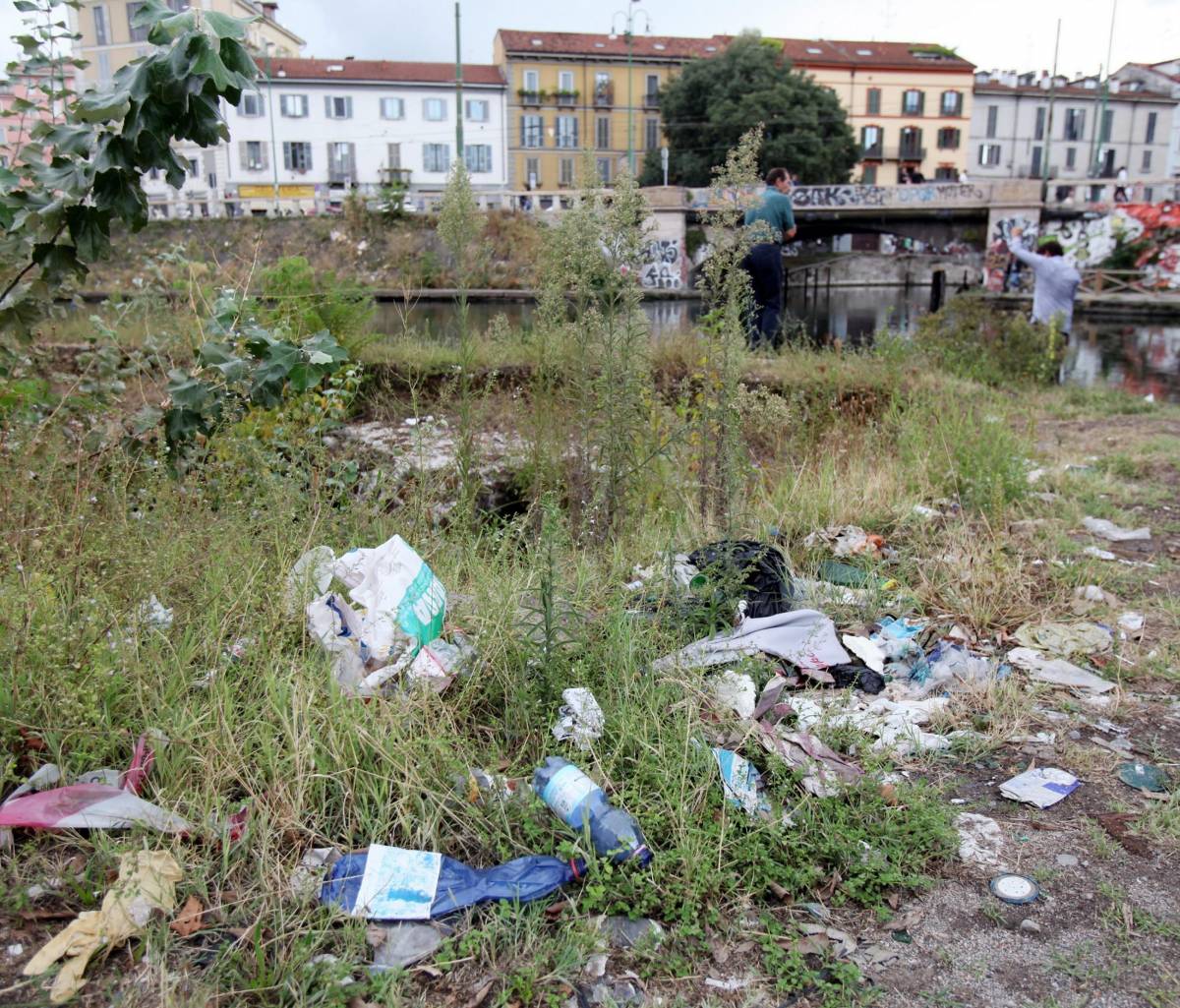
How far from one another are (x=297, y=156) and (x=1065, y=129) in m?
48.5

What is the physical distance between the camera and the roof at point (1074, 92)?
6141cm

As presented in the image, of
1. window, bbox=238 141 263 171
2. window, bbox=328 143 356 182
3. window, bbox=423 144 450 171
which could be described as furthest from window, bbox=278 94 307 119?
window, bbox=423 144 450 171

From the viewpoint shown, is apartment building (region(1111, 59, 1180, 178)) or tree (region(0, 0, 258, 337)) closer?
tree (region(0, 0, 258, 337))

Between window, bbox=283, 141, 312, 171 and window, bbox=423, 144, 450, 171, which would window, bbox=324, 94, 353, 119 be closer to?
window, bbox=283, 141, 312, 171

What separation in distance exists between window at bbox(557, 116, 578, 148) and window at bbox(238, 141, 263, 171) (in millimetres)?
16540

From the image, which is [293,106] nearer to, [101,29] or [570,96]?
[101,29]

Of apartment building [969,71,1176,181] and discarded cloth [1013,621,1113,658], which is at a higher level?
apartment building [969,71,1176,181]

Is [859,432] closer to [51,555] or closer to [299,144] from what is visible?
[51,555]

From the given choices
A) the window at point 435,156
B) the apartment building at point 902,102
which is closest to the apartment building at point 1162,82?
the apartment building at point 902,102

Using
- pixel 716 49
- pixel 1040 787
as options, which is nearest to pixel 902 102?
pixel 716 49

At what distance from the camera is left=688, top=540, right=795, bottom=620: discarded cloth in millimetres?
3414

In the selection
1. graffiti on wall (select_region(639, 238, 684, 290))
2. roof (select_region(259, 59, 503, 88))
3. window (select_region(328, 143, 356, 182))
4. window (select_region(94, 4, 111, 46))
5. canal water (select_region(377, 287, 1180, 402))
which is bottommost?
canal water (select_region(377, 287, 1180, 402))

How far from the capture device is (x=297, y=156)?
52.1m

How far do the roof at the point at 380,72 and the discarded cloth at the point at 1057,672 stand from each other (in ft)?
181
